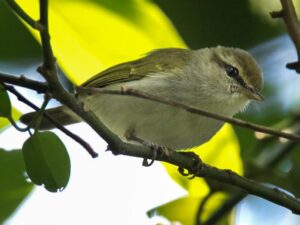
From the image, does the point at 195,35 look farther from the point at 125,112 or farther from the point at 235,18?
the point at 125,112

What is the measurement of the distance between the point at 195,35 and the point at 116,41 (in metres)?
0.48

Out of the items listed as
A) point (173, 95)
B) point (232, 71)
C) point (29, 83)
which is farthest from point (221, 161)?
point (29, 83)

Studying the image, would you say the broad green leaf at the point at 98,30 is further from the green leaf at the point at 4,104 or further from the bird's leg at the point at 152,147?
the green leaf at the point at 4,104

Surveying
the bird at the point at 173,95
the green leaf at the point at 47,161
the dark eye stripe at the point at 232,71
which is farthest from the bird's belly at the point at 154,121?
the green leaf at the point at 47,161

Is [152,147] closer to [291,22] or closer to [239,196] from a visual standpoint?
[239,196]

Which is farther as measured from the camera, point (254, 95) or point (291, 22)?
point (254, 95)

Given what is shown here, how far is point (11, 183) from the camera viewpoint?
1.75 m

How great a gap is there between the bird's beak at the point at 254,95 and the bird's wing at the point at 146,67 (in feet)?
1.08

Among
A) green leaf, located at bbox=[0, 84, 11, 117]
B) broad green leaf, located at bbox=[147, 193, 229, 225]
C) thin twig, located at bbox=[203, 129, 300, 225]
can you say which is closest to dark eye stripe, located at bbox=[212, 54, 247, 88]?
thin twig, located at bbox=[203, 129, 300, 225]

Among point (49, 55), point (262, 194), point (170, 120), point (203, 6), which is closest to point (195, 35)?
point (203, 6)

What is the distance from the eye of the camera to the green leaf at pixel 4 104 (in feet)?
5.05

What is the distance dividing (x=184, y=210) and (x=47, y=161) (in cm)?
87

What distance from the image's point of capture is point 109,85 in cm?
280

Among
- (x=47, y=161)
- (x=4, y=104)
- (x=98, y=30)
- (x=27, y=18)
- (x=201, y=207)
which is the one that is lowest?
(x=201, y=207)
